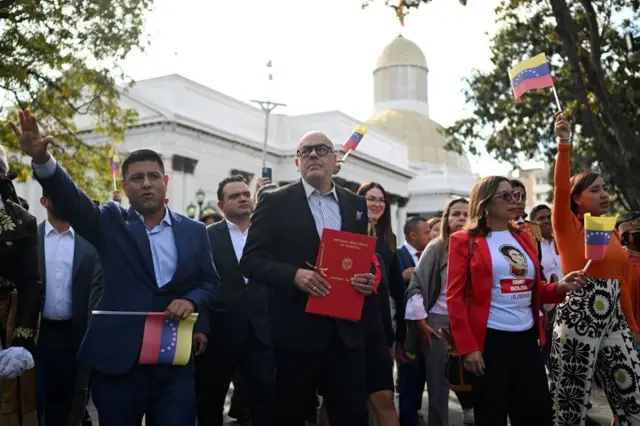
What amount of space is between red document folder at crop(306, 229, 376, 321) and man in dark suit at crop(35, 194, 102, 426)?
192 centimetres

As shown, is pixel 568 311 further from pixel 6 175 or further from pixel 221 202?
pixel 6 175

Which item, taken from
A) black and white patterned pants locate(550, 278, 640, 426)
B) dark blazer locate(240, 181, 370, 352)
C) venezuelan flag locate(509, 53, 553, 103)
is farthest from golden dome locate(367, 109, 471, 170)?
dark blazer locate(240, 181, 370, 352)

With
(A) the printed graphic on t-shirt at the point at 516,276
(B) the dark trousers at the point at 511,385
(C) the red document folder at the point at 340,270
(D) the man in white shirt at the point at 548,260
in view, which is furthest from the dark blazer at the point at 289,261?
(D) the man in white shirt at the point at 548,260

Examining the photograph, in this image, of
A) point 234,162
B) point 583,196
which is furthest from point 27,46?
point 234,162

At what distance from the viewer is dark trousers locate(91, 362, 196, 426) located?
131 inches

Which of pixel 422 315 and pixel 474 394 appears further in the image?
pixel 422 315

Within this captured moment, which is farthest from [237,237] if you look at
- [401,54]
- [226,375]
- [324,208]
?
[401,54]

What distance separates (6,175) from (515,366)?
297 centimetres

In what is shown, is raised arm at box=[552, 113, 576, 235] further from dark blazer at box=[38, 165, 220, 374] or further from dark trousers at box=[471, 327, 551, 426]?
dark blazer at box=[38, 165, 220, 374]

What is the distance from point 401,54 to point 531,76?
72.5 metres

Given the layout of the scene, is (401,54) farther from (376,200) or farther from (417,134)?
A: (376,200)

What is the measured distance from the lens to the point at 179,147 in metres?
33.0

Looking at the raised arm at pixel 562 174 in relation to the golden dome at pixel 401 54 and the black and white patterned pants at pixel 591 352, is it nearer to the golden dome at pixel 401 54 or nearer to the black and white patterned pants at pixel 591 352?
the black and white patterned pants at pixel 591 352

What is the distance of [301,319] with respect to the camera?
372cm
